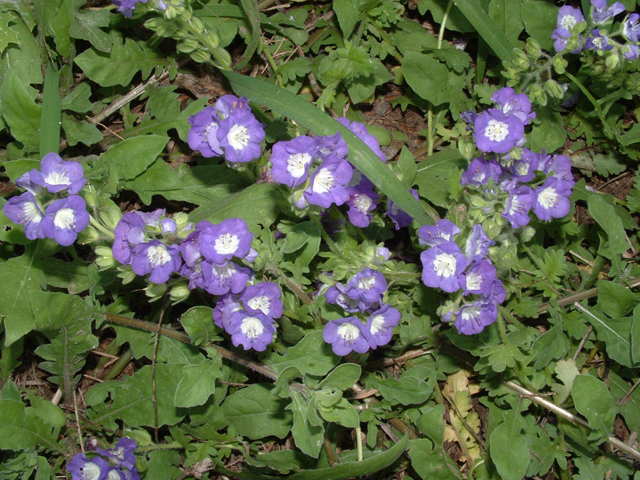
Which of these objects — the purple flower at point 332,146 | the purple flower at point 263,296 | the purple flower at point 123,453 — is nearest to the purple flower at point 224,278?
the purple flower at point 263,296

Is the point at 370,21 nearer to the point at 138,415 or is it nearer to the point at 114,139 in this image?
the point at 114,139

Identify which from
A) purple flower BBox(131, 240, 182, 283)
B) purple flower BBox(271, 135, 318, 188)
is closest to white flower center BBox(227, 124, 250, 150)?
purple flower BBox(271, 135, 318, 188)

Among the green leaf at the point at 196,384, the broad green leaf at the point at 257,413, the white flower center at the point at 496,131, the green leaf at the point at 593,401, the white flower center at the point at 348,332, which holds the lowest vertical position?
the green leaf at the point at 593,401

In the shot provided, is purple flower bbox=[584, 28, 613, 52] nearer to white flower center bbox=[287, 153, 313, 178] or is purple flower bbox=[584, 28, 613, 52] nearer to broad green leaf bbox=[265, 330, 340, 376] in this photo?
white flower center bbox=[287, 153, 313, 178]

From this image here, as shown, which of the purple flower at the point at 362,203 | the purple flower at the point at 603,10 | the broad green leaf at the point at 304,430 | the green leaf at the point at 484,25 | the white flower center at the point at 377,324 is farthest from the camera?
the green leaf at the point at 484,25

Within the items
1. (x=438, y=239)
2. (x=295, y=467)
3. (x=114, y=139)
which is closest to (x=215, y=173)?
(x=114, y=139)

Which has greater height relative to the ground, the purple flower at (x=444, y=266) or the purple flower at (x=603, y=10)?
the purple flower at (x=603, y=10)

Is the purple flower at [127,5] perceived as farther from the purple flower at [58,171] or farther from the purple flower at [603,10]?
the purple flower at [603,10]
